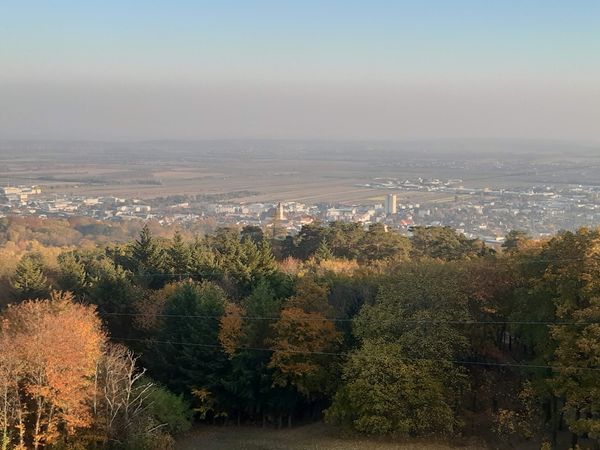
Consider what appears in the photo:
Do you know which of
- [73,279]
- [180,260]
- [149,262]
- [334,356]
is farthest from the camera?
[149,262]

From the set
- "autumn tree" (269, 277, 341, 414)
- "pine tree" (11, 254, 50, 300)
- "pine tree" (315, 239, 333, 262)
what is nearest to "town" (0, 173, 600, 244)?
Result: "pine tree" (315, 239, 333, 262)

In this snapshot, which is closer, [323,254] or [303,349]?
[303,349]

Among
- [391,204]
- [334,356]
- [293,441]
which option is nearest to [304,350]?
[334,356]

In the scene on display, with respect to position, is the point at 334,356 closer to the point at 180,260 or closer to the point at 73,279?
the point at 180,260

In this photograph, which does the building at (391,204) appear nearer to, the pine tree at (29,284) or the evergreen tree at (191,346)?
the pine tree at (29,284)

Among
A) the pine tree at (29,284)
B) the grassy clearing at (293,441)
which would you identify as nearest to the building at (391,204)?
the pine tree at (29,284)

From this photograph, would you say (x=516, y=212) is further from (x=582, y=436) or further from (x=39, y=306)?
(x=39, y=306)
